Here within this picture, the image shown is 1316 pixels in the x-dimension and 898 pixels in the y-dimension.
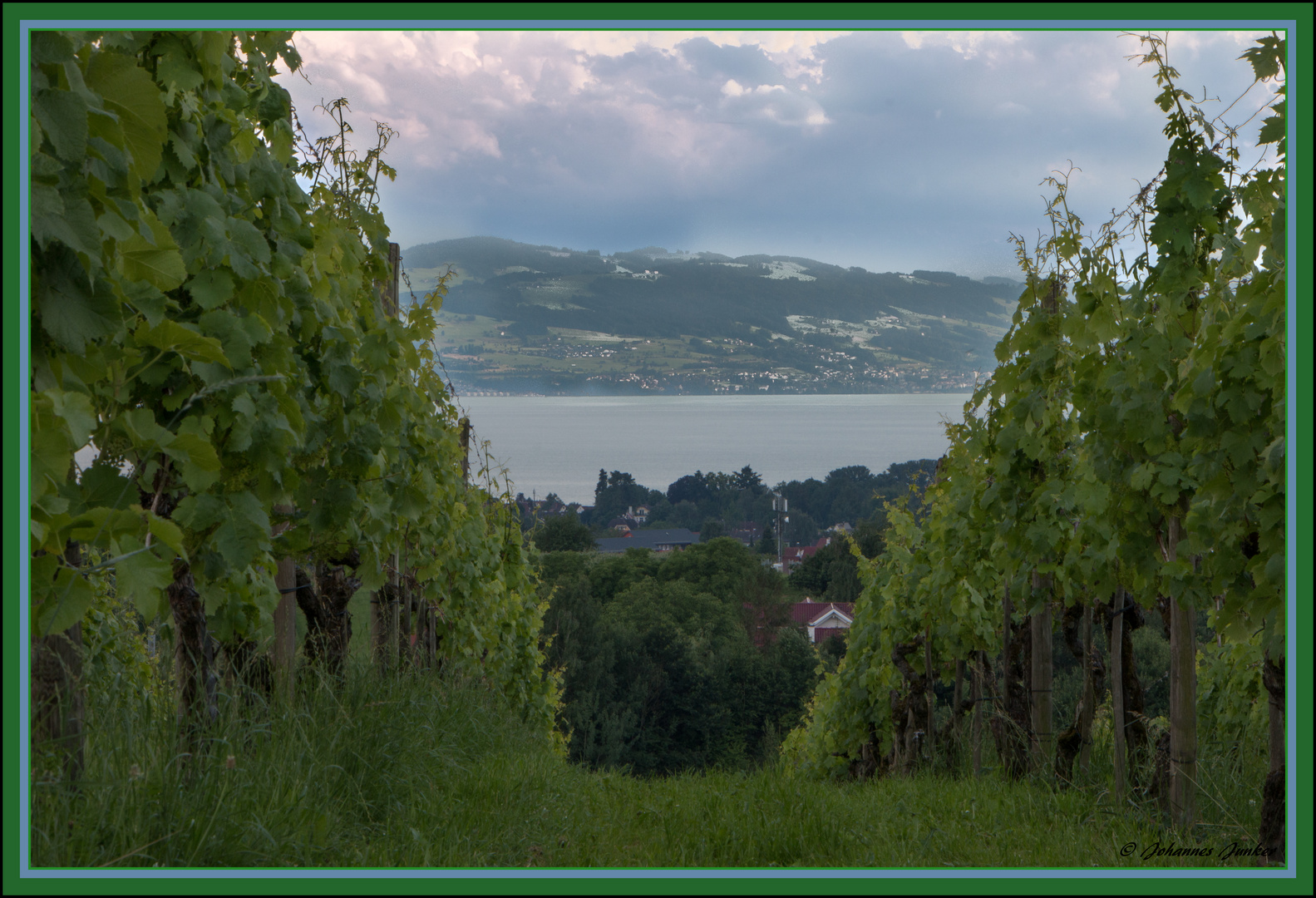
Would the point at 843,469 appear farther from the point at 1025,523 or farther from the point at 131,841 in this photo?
the point at 131,841

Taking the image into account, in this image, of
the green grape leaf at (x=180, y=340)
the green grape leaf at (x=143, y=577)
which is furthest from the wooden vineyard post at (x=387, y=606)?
the green grape leaf at (x=143, y=577)

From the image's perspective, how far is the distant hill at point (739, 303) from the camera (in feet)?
17.0

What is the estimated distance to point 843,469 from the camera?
17516mm

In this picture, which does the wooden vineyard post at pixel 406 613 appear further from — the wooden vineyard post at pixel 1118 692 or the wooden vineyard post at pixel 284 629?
the wooden vineyard post at pixel 1118 692

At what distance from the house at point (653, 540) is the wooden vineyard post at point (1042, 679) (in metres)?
33.4

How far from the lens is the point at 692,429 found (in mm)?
11297

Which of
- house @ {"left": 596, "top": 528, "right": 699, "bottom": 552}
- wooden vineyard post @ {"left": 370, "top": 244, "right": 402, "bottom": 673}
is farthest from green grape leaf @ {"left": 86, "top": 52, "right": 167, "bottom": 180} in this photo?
house @ {"left": 596, "top": 528, "right": 699, "bottom": 552}

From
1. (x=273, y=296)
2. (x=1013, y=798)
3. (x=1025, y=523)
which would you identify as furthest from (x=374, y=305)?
(x=1013, y=798)

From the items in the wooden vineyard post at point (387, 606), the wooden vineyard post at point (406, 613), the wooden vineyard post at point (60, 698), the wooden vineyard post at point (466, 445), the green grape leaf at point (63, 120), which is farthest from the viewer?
the wooden vineyard post at point (466, 445)

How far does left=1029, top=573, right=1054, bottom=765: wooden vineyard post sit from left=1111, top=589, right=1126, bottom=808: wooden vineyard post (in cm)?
76

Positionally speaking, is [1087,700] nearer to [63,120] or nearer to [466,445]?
[63,120]

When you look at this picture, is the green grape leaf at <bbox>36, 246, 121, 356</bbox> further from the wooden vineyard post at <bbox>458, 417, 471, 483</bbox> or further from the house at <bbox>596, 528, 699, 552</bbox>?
the house at <bbox>596, 528, 699, 552</bbox>

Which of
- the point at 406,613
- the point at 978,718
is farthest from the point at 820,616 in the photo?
the point at 406,613

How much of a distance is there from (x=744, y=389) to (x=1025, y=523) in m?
2.62
